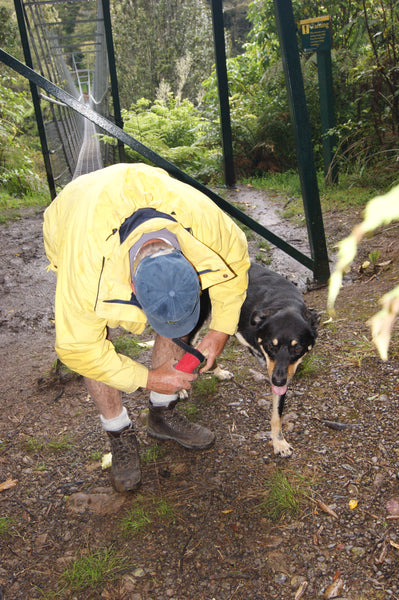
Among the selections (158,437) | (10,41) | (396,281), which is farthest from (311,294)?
(10,41)

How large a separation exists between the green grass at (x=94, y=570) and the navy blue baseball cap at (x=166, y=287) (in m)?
1.27

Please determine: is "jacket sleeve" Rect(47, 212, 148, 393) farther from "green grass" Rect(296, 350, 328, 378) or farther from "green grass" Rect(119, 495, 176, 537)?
"green grass" Rect(296, 350, 328, 378)

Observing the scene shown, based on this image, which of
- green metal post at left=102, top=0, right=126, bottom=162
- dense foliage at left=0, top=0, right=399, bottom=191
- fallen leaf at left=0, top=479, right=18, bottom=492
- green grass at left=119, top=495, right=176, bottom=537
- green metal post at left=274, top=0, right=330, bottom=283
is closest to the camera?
green grass at left=119, top=495, right=176, bottom=537

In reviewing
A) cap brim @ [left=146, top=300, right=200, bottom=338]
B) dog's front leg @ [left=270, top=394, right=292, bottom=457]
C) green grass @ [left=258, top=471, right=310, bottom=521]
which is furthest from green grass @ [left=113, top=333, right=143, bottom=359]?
cap brim @ [left=146, top=300, right=200, bottom=338]

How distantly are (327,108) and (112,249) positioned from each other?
6.46 meters

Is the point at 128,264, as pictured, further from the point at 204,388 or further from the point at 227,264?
the point at 204,388

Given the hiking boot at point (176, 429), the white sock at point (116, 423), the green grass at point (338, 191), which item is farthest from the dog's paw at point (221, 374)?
the green grass at point (338, 191)

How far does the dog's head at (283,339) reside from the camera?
3.02 metres

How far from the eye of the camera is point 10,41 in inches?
516

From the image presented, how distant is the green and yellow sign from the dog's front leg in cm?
606

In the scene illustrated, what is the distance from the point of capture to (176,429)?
3.19 metres

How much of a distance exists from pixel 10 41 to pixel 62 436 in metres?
13.4

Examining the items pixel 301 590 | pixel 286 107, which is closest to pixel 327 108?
pixel 286 107

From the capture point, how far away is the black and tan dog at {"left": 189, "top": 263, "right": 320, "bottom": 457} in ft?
9.91
